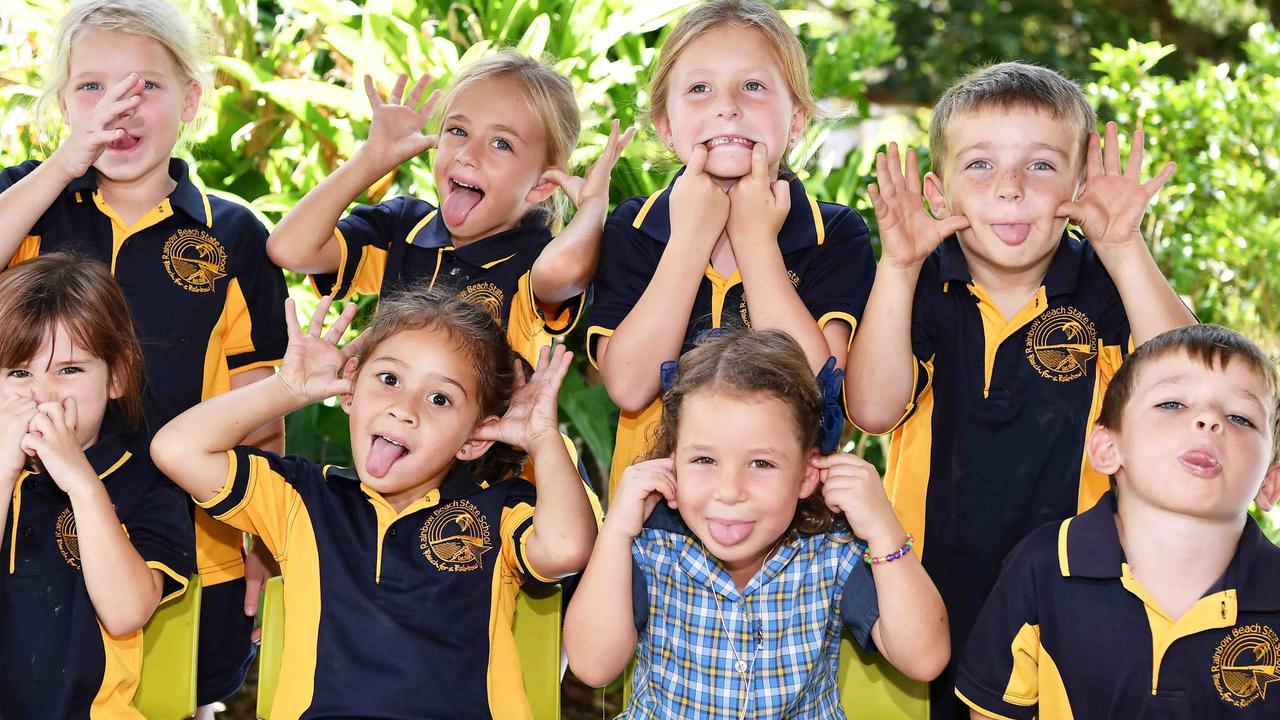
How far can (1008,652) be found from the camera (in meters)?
2.49

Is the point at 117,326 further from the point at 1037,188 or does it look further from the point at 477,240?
the point at 1037,188

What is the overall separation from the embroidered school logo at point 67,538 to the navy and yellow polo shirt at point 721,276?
109 centimetres

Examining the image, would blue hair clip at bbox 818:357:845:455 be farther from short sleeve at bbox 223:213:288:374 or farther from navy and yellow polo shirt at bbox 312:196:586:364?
short sleeve at bbox 223:213:288:374

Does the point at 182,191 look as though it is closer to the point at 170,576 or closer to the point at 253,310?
the point at 253,310

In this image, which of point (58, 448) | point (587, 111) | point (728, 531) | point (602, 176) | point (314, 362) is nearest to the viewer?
point (728, 531)

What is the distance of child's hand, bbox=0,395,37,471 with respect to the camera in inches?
103

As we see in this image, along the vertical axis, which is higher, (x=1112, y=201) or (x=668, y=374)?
(x=1112, y=201)

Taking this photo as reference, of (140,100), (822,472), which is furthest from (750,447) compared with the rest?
(140,100)

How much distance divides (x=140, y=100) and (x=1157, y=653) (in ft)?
7.79

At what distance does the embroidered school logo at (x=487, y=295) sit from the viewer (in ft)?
10.3

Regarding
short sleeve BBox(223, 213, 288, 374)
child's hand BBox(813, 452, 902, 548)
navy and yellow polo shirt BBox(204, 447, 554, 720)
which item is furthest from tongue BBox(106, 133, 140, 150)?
child's hand BBox(813, 452, 902, 548)

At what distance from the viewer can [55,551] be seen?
269cm

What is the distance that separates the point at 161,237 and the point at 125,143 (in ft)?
0.74

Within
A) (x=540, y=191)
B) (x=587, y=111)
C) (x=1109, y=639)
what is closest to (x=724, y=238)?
(x=540, y=191)
